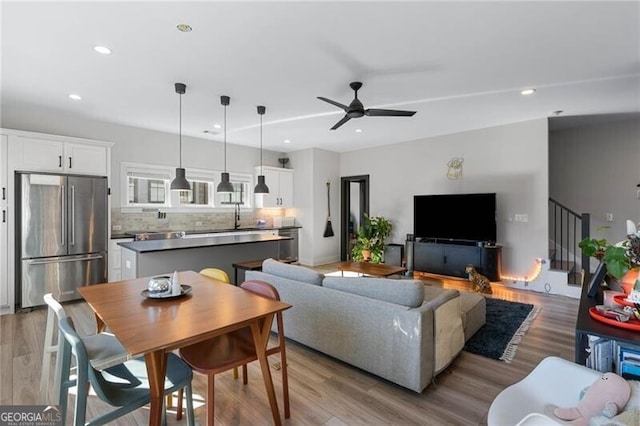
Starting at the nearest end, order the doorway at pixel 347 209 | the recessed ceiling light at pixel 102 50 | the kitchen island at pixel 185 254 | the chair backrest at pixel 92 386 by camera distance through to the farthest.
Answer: the chair backrest at pixel 92 386 → the recessed ceiling light at pixel 102 50 → the kitchen island at pixel 185 254 → the doorway at pixel 347 209

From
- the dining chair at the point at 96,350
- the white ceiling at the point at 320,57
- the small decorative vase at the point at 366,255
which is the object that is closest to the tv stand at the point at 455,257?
the small decorative vase at the point at 366,255

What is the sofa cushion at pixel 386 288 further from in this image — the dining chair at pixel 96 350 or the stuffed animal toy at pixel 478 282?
the stuffed animal toy at pixel 478 282

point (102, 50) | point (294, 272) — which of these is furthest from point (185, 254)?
point (102, 50)

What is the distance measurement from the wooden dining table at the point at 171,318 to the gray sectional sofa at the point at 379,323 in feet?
2.61

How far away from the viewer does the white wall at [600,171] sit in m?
5.21

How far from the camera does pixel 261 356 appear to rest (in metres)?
1.83

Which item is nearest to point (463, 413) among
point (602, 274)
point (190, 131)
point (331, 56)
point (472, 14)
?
point (602, 274)

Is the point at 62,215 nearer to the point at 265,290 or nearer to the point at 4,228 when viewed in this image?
the point at 4,228

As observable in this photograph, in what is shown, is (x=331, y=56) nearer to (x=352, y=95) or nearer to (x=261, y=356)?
(x=352, y=95)

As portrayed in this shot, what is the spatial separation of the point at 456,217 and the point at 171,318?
5.05m

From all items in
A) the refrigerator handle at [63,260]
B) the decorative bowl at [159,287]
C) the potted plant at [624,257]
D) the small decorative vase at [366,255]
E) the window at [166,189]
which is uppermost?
the window at [166,189]

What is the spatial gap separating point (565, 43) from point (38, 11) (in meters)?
4.12

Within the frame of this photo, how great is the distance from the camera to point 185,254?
3.90 meters

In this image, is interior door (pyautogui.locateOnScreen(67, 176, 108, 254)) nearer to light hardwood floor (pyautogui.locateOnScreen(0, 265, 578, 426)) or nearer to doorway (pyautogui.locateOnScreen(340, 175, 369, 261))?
light hardwood floor (pyautogui.locateOnScreen(0, 265, 578, 426))
